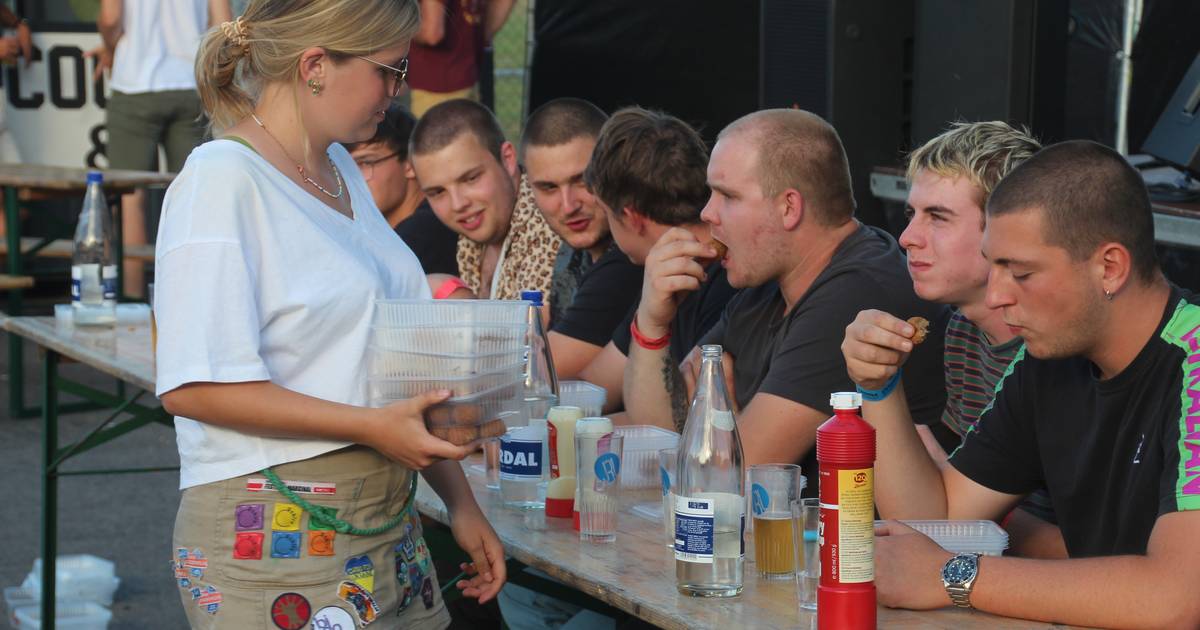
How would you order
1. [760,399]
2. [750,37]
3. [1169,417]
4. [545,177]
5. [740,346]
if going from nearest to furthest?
[1169,417], [760,399], [740,346], [545,177], [750,37]

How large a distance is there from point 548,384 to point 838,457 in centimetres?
133

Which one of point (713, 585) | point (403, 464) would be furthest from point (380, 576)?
point (713, 585)

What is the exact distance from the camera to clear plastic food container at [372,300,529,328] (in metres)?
2.12

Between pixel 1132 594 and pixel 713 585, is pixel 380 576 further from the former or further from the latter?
pixel 1132 594

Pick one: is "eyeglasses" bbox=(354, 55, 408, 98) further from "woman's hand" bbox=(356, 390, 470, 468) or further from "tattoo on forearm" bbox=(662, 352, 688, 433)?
"tattoo on forearm" bbox=(662, 352, 688, 433)

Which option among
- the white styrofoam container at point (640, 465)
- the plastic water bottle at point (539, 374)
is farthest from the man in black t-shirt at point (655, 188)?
the white styrofoam container at point (640, 465)

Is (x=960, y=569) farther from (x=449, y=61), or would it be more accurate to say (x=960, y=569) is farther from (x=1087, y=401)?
(x=449, y=61)

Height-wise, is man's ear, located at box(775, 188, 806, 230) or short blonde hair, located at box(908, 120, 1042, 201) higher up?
short blonde hair, located at box(908, 120, 1042, 201)

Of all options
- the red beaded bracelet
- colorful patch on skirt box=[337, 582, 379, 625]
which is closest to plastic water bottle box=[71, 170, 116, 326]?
the red beaded bracelet

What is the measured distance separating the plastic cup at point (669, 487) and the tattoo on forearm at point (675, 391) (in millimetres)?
914

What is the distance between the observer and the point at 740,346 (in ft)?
11.3

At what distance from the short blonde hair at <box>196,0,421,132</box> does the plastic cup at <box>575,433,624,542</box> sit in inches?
32.5

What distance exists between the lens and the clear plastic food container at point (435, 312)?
2.12 metres

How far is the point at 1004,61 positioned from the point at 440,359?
12.1 feet
